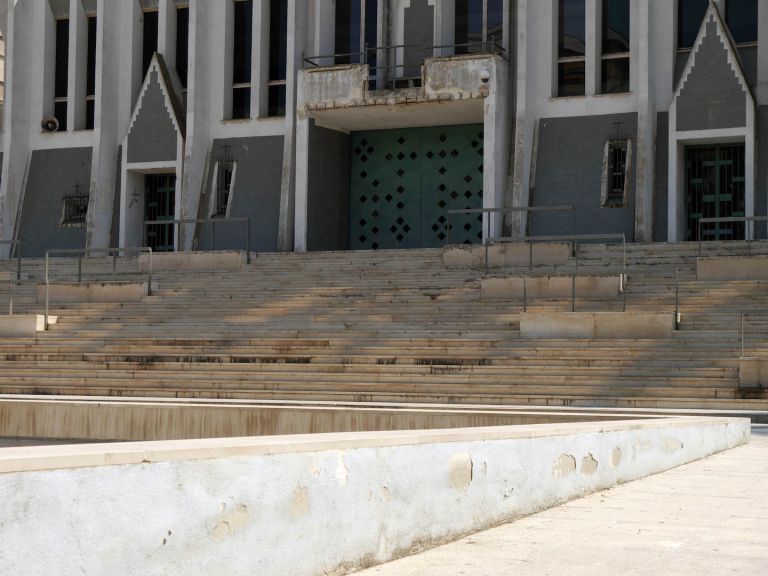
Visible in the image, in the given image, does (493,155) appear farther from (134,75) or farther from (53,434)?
(53,434)

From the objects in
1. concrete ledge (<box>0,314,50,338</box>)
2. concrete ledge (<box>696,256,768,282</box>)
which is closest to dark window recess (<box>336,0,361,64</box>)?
concrete ledge (<box>0,314,50,338</box>)

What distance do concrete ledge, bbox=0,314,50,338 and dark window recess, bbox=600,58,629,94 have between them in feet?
46.7

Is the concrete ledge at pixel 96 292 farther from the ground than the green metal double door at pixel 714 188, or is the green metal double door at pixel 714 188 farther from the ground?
the green metal double door at pixel 714 188

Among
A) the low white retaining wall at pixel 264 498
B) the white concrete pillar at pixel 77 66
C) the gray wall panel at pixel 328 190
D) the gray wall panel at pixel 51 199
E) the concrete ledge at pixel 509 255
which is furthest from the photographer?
the white concrete pillar at pixel 77 66

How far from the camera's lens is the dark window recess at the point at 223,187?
31.3 metres

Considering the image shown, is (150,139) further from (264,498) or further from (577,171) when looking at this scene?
(264,498)

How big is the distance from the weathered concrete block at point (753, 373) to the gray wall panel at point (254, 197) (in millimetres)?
17121

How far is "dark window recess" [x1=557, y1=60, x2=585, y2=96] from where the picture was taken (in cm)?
2875

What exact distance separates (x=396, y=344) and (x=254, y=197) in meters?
13.6

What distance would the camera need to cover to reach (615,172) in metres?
27.8

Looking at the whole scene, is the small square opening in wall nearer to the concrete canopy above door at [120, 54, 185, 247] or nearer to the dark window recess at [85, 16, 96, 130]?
the concrete canopy above door at [120, 54, 185, 247]

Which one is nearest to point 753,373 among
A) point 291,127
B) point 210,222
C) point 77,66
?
point 291,127

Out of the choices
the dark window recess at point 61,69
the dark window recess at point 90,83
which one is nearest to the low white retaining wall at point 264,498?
the dark window recess at point 90,83

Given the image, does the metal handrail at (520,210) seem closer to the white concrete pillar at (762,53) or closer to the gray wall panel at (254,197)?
the white concrete pillar at (762,53)
